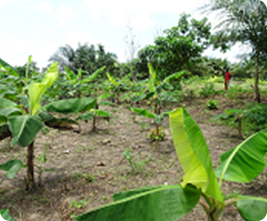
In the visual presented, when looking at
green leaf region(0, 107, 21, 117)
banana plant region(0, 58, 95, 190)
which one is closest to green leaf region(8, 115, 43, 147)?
banana plant region(0, 58, 95, 190)

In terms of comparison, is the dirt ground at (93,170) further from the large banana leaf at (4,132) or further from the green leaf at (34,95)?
the green leaf at (34,95)

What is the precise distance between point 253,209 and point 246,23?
5.88 meters

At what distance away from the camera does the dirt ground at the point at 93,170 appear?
2.03 m

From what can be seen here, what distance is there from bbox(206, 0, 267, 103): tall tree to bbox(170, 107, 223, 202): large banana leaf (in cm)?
524

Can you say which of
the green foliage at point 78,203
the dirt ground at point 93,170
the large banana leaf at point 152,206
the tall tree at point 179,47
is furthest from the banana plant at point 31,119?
the tall tree at point 179,47

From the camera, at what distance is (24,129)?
1.64m

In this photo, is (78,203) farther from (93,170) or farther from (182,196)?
(182,196)

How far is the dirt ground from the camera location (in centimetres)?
203

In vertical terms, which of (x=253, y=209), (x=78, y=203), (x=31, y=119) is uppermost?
(x=31, y=119)

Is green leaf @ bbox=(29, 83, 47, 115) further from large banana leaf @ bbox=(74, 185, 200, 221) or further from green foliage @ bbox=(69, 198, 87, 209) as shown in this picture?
large banana leaf @ bbox=(74, 185, 200, 221)

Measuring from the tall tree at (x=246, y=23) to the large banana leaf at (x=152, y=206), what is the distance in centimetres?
548

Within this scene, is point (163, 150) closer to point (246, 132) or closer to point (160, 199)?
point (246, 132)

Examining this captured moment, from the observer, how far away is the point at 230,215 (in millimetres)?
1920

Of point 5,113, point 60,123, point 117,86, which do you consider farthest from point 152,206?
point 117,86
